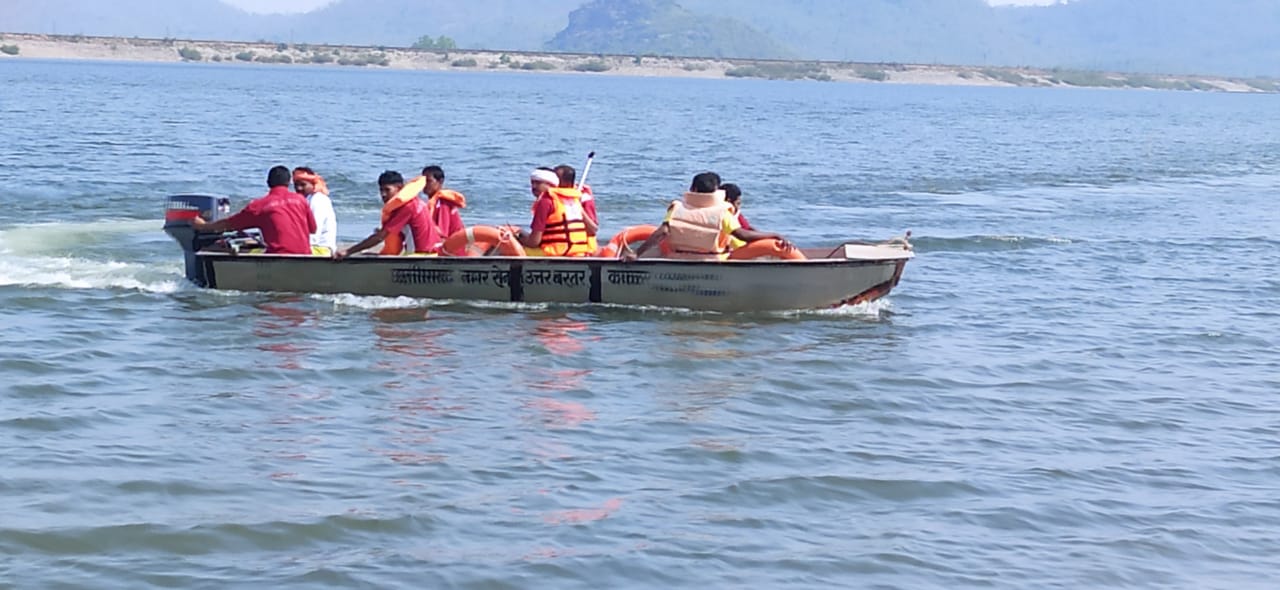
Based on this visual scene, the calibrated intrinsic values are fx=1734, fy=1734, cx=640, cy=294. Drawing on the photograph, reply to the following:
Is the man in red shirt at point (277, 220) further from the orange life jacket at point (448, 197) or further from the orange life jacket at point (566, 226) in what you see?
the orange life jacket at point (566, 226)

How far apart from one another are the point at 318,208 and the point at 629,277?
3.28m

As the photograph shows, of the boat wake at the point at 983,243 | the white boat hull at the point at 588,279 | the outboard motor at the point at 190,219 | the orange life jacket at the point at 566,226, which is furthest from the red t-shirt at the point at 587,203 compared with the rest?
the boat wake at the point at 983,243

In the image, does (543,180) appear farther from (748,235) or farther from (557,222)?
(748,235)

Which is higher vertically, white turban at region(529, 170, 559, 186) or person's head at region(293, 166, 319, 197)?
white turban at region(529, 170, 559, 186)

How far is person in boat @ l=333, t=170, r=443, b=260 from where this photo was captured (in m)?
16.8

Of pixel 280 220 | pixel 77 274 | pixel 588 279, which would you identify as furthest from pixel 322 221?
pixel 77 274

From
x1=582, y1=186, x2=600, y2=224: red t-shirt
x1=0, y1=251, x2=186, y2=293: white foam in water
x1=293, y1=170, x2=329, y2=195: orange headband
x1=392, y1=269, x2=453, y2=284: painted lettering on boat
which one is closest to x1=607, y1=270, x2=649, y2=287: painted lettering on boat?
x1=582, y1=186, x2=600, y2=224: red t-shirt

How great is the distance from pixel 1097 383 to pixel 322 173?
2338 cm

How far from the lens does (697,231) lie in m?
16.4

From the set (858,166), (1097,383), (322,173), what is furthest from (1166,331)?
(858,166)

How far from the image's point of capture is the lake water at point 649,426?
9.59 metres

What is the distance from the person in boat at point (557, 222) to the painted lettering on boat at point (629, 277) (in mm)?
420

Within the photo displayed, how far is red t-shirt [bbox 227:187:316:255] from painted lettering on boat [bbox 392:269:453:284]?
38.7 inches

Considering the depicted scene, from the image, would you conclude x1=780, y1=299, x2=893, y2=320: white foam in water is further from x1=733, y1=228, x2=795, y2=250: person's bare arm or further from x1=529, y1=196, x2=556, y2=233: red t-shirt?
x1=529, y1=196, x2=556, y2=233: red t-shirt
